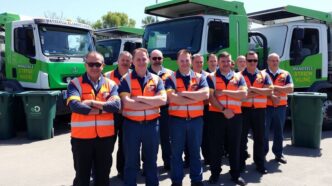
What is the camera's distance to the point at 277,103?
4848mm

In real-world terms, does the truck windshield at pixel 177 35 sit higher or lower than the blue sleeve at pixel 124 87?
higher

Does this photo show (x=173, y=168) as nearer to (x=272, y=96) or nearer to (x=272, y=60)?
(x=272, y=96)

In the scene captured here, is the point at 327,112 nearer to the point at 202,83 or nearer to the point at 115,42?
the point at 202,83

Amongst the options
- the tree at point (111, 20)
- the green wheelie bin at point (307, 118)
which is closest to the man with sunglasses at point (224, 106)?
the green wheelie bin at point (307, 118)

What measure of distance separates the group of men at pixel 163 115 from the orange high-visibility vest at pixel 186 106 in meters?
0.01

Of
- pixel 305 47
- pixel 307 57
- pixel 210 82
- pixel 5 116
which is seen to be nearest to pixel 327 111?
pixel 307 57

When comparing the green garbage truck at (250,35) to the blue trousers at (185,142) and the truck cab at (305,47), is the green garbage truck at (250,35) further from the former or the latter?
the blue trousers at (185,142)

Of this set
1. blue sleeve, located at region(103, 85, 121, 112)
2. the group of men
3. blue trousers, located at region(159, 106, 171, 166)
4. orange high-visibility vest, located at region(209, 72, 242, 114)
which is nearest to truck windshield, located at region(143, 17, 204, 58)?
the group of men

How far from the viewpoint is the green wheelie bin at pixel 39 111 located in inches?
264

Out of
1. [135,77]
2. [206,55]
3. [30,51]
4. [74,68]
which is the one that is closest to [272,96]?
[206,55]

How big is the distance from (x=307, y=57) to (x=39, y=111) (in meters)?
5.65

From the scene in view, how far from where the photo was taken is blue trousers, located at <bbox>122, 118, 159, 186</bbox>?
349cm

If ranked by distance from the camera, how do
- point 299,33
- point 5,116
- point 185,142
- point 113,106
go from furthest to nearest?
1. point 5,116
2. point 299,33
3. point 185,142
4. point 113,106

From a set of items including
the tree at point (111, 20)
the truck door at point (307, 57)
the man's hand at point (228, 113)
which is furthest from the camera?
the tree at point (111, 20)
